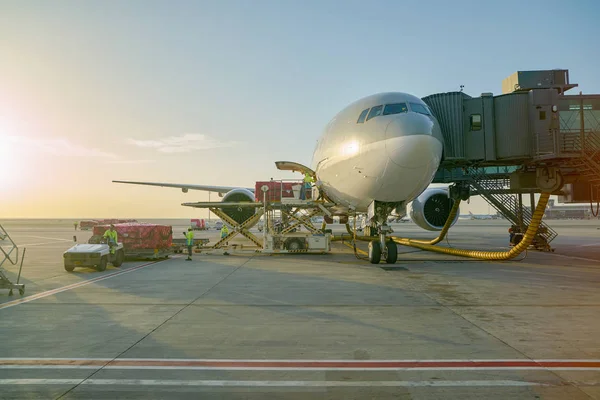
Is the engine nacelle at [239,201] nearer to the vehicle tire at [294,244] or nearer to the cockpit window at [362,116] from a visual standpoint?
the vehicle tire at [294,244]

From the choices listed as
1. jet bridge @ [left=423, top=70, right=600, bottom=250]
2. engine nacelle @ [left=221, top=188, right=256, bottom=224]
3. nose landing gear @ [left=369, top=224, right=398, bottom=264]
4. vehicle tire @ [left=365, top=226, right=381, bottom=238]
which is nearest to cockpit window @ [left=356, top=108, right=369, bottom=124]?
vehicle tire @ [left=365, top=226, right=381, bottom=238]

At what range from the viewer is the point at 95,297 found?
10008 millimetres

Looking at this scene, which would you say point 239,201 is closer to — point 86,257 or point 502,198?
point 86,257

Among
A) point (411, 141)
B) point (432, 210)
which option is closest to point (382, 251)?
point (411, 141)

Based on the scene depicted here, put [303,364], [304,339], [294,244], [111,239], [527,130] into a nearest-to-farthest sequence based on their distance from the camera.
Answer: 1. [303,364]
2. [304,339]
3. [111,239]
4. [527,130]
5. [294,244]

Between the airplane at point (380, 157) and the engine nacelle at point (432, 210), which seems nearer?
the airplane at point (380, 157)

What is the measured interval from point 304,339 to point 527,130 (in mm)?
16992

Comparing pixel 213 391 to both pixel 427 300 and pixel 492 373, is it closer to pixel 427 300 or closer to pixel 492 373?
pixel 492 373

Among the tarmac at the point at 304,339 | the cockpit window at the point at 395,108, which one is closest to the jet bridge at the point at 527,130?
the cockpit window at the point at 395,108

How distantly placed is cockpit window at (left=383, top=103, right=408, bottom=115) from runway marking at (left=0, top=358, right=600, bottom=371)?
970 cm

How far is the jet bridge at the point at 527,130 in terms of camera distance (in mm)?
17984

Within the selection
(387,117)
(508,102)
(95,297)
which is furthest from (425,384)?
(508,102)

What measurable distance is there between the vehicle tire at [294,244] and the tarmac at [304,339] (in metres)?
9.27

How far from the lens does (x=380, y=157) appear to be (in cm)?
1291
